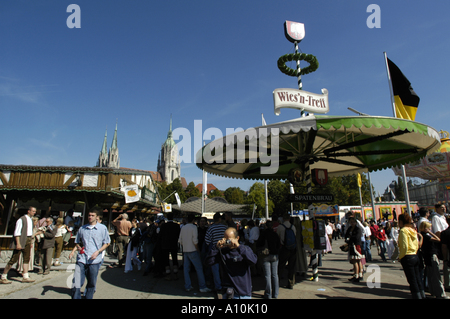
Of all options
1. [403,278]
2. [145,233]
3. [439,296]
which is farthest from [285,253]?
[145,233]

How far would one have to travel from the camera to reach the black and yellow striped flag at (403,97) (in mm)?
13425

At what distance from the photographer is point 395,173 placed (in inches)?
1438

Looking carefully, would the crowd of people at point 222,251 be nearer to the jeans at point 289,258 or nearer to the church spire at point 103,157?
Result: the jeans at point 289,258

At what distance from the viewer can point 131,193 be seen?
14281 mm

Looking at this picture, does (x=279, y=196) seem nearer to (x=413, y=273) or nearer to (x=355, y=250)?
(x=355, y=250)

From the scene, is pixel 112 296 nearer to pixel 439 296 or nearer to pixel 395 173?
pixel 439 296

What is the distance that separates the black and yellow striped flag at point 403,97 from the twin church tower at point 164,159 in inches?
5092

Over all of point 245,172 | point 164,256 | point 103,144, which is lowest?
point 164,256

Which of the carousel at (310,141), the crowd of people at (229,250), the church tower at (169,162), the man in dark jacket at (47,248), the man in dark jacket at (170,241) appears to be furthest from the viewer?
Result: the church tower at (169,162)

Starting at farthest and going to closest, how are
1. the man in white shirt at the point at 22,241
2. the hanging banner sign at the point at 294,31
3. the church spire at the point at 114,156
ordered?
1. the church spire at the point at 114,156
2. the hanging banner sign at the point at 294,31
3. the man in white shirt at the point at 22,241

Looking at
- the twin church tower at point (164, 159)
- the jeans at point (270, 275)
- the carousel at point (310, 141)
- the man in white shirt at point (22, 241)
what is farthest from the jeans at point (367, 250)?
the twin church tower at point (164, 159)

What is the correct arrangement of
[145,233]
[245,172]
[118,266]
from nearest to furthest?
[145,233], [118,266], [245,172]

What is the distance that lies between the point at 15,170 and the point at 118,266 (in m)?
7.80

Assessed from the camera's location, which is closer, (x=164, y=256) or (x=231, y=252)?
(x=231, y=252)
